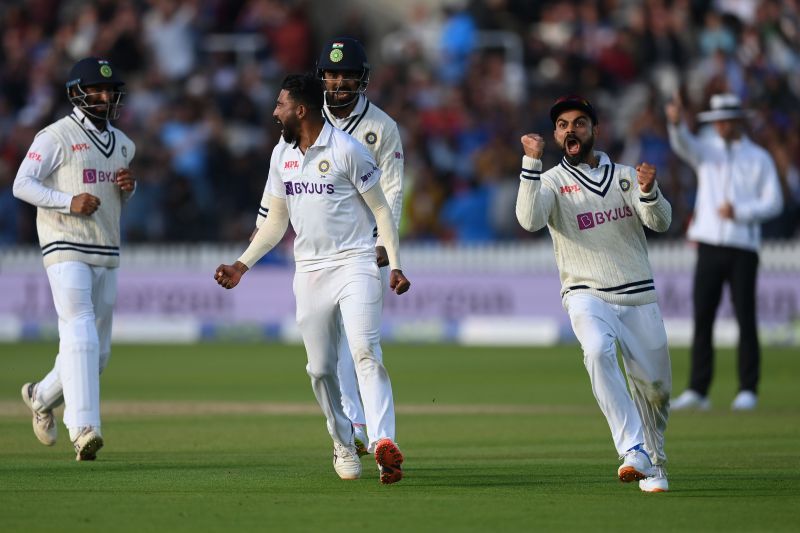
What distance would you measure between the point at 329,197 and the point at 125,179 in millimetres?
2017

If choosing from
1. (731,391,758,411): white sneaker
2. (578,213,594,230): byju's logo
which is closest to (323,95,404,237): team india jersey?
(578,213,594,230): byju's logo

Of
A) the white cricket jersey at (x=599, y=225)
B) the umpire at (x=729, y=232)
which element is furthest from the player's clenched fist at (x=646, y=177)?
the umpire at (x=729, y=232)

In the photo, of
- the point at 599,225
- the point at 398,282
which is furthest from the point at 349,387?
the point at 599,225

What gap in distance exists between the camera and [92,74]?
10078 millimetres

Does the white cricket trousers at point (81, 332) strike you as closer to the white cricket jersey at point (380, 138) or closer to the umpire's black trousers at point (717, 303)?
the white cricket jersey at point (380, 138)

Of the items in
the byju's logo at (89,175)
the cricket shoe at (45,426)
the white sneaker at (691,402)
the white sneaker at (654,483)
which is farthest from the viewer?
the white sneaker at (691,402)

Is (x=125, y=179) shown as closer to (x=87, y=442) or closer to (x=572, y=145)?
(x=87, y=442)

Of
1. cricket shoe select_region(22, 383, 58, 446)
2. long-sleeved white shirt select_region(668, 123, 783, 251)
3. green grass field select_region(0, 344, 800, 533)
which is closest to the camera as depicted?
green grass field select_region(0, 344, 800, 533)

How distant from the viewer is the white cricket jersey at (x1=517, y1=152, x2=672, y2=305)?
845 cm

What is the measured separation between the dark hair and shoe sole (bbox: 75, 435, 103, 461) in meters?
2.46

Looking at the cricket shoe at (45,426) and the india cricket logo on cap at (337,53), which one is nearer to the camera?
the india cricket logo on cap at (337,53)

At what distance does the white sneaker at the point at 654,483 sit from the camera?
8180mm

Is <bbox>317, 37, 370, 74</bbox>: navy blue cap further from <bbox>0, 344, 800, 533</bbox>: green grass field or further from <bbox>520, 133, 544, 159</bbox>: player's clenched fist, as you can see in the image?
<bbox>0, 344, 800, 533</bbox>: green grass field

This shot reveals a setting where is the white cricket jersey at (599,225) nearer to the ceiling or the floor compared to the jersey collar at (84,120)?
nearer to the floor
